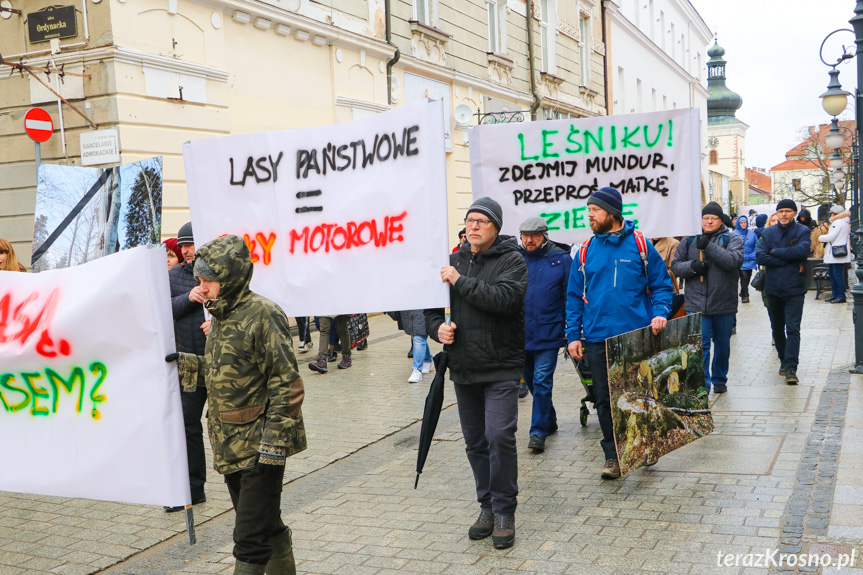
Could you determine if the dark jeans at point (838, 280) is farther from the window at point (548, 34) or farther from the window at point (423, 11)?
the window at point (548, 34)

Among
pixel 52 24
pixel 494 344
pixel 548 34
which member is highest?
pixel 548 34

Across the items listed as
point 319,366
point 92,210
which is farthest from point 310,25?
point 92,210

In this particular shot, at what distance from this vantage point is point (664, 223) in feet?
22.2

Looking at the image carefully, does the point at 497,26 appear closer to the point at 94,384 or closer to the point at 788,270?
the point at 788,270

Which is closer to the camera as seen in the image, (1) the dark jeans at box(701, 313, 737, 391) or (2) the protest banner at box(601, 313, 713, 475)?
(2) the protest banner at box(601, 313, 713, 475)

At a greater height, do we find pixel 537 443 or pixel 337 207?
pixel 337 207

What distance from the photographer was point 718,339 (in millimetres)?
8016

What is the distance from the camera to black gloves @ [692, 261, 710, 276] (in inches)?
310

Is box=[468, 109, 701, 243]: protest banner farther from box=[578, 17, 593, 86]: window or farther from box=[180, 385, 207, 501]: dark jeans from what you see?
box=[578, 17, 593, 86]: window

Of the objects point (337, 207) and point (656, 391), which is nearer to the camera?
point (337, 207)

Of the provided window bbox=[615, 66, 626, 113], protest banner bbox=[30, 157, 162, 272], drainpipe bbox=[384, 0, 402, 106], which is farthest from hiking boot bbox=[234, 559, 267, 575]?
window bbox=[615, 66, 626, 113]

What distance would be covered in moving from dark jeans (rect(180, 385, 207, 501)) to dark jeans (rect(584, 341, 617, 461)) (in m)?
2.56

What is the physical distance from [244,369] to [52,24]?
9.27 metres

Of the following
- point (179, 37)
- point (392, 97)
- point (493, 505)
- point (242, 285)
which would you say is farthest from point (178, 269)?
point (392, 97)
